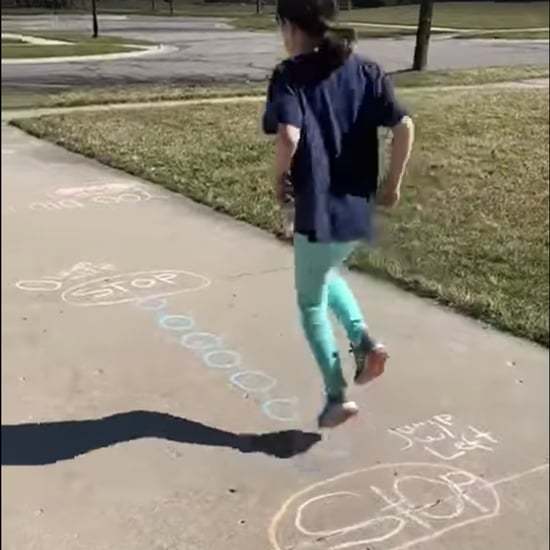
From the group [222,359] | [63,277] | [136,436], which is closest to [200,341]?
[222,359]

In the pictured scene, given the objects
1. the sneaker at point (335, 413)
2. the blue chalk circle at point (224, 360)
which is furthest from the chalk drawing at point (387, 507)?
the sneaker at point (335, 413)

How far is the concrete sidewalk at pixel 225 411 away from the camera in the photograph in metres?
2.83

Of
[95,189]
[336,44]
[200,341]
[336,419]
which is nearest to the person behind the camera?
[336,44]

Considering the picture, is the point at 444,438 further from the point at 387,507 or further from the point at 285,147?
the point at 285,147

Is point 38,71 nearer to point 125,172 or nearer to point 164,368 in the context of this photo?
point 164,368

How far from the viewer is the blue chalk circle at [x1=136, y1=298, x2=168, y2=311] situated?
4.32m

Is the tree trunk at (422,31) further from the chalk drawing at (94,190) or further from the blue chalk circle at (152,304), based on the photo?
the chalk drawing at (94,190)

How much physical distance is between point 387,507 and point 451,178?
1745 millimetres

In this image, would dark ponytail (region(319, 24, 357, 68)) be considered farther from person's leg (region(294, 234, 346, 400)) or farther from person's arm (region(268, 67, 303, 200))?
person's leg (region(294, 234, 346, 400))

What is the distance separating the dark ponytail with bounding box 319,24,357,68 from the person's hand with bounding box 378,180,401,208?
14cm

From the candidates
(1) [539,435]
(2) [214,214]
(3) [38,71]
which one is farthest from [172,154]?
(3) [38,71]

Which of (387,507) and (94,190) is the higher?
(94,190)

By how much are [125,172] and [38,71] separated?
3886 millimetres

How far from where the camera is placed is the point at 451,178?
4.32m
